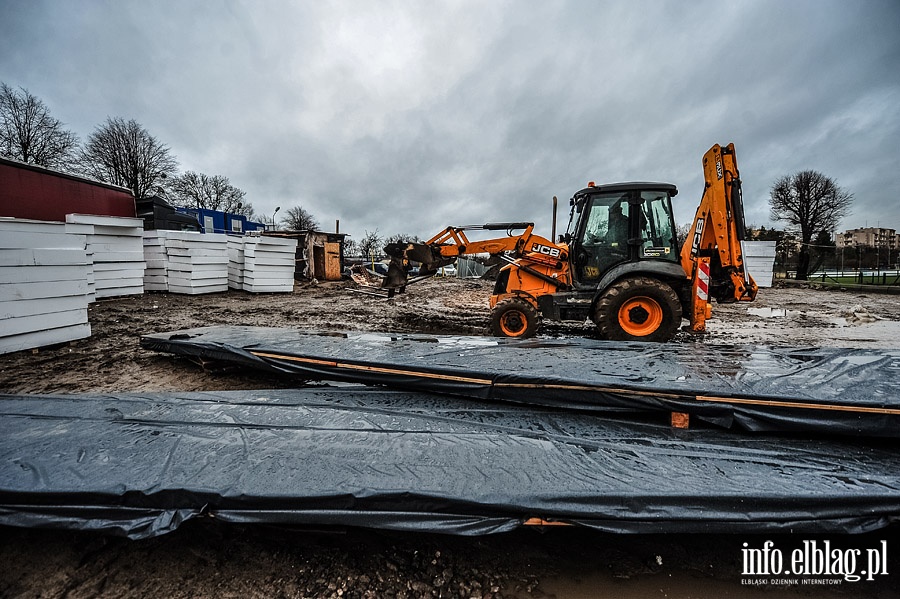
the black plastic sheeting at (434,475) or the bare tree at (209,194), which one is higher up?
the bare tree at (209,194)

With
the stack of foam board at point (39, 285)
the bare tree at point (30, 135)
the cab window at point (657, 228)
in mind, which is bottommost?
the stack of foam board at point (39, 285)

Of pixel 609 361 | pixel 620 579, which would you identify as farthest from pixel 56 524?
pixel 609 361

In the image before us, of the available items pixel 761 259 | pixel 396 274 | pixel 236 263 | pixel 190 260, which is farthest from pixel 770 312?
pixel 236 263

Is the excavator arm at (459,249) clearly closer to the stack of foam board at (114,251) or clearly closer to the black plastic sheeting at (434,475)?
the black plastic sheeting at (434,475)

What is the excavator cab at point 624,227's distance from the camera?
5.82m

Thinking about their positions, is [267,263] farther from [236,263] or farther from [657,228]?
[657,228]

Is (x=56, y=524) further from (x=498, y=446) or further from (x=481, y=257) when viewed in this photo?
(x=481, y=257)

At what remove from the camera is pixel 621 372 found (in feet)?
9.75

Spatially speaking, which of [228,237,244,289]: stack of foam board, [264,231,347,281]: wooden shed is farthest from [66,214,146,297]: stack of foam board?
[264,231,347,281]: wooden shed

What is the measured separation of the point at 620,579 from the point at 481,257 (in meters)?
5.99

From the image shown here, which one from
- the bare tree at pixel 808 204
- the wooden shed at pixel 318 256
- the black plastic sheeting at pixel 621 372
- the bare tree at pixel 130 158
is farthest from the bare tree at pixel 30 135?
the bare tree at pixel 808 204

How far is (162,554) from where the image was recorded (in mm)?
1883

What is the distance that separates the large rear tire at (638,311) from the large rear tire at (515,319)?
105 cm

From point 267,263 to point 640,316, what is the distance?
1176 cm
